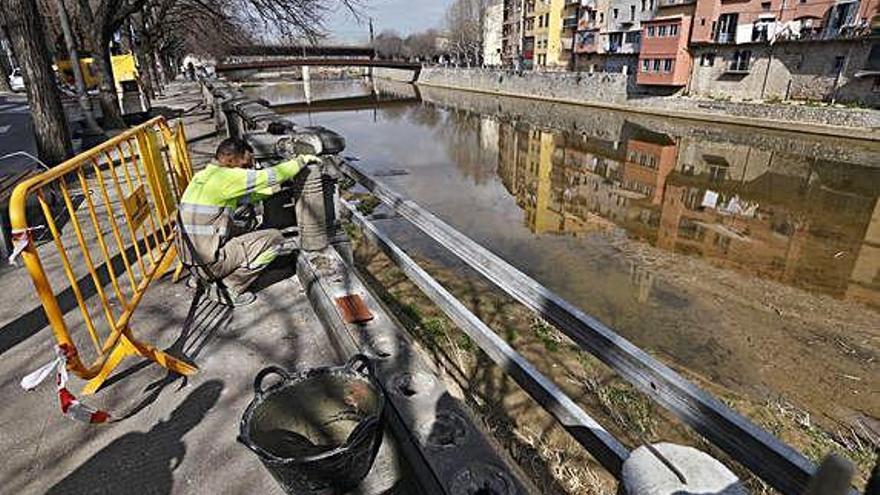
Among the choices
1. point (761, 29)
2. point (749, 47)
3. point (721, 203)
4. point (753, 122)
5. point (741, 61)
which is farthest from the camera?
point (741, 61)

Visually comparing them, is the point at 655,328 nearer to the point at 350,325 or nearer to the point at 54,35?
the point at 350,325

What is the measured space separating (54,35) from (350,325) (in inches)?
1730

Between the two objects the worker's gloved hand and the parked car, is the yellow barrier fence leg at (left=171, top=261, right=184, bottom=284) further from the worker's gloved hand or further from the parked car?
the parked car

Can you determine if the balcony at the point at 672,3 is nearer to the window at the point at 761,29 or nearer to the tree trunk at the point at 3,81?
the window at the point at 761,29

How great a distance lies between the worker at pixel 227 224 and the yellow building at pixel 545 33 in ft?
175

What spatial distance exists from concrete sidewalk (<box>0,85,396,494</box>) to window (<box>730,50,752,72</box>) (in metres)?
35.0

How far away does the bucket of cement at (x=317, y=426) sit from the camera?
192 cm

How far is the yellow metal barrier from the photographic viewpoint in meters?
2.61

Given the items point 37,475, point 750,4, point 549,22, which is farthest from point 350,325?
point 549,22

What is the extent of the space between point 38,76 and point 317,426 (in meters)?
8.98

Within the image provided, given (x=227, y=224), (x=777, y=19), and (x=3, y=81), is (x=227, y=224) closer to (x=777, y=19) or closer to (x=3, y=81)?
(x=777, y=19)

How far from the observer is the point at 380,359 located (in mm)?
2826

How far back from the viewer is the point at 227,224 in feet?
12.3

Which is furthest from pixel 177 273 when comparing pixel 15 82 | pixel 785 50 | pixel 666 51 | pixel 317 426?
pixel 15 82
